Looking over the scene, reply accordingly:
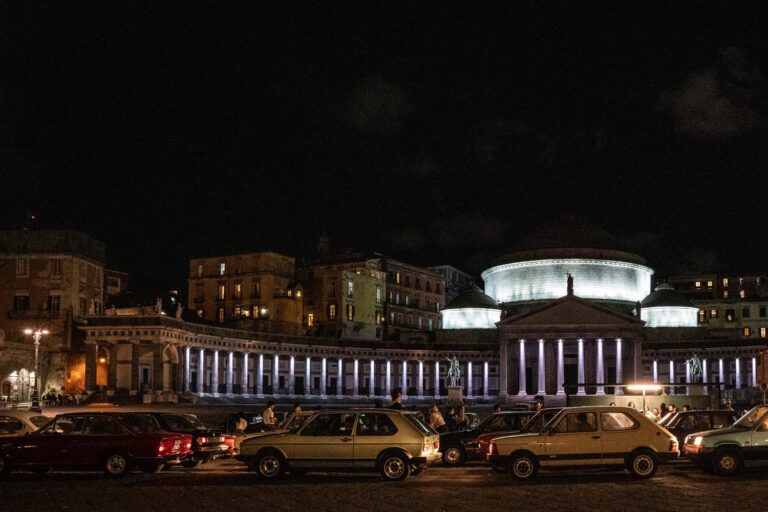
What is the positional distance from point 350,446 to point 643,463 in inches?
324

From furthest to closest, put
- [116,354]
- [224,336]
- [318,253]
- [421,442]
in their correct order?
[318,253]
[224,336]
[116,354]
[421,442]

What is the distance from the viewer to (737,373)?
383 ft

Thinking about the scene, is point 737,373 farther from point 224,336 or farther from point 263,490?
point 263,490

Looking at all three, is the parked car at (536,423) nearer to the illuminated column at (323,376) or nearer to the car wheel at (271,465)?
the car wheel at (271,465)

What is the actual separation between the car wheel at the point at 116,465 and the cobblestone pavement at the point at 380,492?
0.44 metres

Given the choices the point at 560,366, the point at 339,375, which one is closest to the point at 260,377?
the point at 339,375

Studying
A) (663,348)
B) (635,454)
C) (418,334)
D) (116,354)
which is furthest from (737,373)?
(635,454)

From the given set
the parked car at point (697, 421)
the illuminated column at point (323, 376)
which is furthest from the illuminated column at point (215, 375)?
the parked car at point (697, 421)

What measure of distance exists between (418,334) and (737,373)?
39440 millimetres

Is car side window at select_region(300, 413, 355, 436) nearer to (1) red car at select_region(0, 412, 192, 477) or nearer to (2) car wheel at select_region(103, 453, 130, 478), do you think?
(1) red car at select_region(0, 412, 192, 477)

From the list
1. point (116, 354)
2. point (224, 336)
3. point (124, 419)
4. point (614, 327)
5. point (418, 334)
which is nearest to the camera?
point (124, 419)

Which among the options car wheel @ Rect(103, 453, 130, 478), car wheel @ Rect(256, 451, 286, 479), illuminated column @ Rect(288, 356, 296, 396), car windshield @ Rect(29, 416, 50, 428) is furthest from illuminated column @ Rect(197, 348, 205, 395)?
car wheel @ Rect(256, 451, 286, 479)

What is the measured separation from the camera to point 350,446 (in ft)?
93.5

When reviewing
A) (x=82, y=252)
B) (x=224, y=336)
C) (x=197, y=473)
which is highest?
(x=82, y=252)
